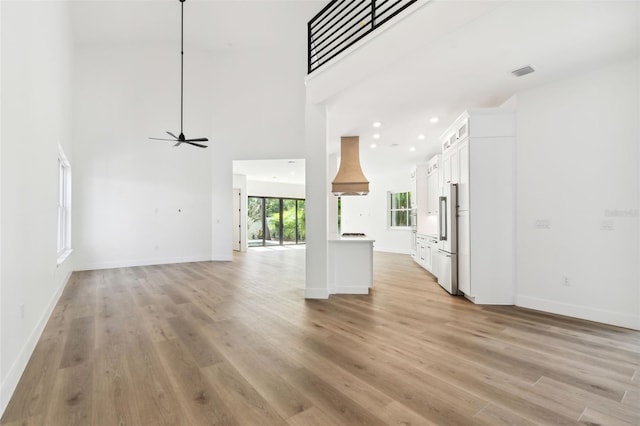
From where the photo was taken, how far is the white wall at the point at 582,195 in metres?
3.49

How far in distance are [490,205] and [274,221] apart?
10.4 meters

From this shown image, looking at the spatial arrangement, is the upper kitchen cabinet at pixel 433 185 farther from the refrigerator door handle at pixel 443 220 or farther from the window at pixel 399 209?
the window at pixel 399 209

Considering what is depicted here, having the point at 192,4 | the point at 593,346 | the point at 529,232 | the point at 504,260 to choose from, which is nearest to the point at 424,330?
the point at 593,346

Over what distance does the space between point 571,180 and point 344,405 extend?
3901 mm

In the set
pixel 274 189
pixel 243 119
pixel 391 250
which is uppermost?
pixel 243 119

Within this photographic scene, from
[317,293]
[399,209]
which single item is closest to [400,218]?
[399,209]

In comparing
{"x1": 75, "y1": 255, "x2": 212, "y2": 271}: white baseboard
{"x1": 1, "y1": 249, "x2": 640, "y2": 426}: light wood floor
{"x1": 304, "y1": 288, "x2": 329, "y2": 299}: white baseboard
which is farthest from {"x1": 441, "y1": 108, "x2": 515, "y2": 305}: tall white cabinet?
{"x1": 75, "y1": 255, "x2": 212, "y2": 271}: white baseboard

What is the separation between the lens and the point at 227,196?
877cm

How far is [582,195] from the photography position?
3799 mm

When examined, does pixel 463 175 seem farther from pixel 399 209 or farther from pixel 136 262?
pixel 136 262

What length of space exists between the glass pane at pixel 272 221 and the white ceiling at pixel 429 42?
21.0 ft

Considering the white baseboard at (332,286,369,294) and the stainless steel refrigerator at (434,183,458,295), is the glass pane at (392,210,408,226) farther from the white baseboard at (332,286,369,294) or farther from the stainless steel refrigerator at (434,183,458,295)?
the white baseboard at (332,286,369,294)

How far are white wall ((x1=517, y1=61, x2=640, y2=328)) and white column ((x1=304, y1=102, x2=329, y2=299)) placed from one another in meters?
2.68

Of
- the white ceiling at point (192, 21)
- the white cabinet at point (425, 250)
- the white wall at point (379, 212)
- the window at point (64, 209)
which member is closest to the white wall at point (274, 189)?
the white wall at point (379, 212)
